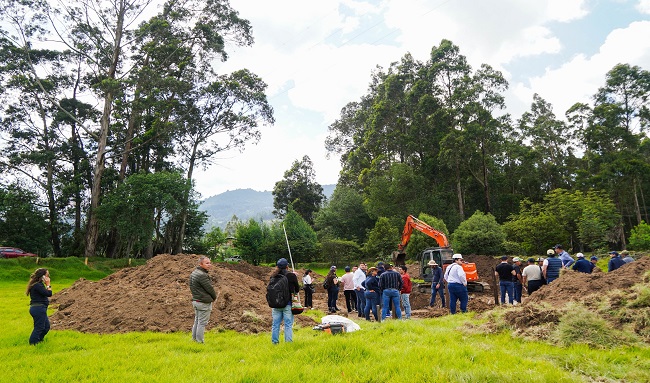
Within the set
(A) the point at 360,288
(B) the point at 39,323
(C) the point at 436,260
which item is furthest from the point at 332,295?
(B) the point at 39,323

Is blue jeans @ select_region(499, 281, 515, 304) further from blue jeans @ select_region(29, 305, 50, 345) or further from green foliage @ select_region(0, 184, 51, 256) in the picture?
green foliage @ select_region(0, 184, 51, 256)

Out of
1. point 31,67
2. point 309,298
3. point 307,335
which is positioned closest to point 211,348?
point 307,335

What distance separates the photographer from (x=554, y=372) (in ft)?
16.7

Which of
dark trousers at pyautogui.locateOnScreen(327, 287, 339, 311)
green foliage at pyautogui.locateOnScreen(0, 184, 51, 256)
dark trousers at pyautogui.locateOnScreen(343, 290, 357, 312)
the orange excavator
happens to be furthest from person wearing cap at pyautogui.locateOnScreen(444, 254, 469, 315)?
green foliage at pyautogui.locateOnScreen(0, 184, 51, 256)

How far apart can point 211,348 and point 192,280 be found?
133 centimetres

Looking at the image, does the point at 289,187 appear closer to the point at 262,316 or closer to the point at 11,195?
the point at 11,195

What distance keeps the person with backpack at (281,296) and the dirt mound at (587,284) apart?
5.21 metres

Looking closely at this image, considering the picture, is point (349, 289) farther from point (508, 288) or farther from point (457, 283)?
point (508, 288)

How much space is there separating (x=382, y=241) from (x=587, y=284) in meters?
29.0

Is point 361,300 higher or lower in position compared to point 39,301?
lower

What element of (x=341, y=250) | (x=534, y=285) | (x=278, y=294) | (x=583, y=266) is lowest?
(x=534, y=285)

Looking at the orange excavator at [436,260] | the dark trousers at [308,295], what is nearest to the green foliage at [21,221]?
the dark trousers at [308,295]

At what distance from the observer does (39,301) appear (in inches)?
Result: 316

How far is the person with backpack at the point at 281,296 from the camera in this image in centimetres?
730
